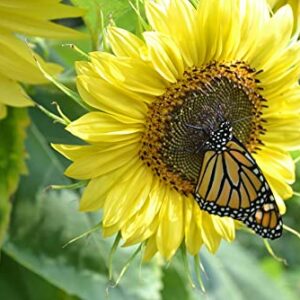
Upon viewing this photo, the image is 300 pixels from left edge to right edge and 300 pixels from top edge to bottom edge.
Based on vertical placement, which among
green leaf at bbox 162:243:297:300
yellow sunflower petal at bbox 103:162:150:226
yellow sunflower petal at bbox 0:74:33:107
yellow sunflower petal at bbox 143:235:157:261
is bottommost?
green leaf at bbox 162:243:297:300

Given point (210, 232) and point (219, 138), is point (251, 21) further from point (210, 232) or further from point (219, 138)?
point (210, 232)

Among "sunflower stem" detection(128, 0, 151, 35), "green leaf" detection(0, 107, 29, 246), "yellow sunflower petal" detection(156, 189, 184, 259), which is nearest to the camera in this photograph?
"sunflower stem" detection(128, 0, 151, 35)

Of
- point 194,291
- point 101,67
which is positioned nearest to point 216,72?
point 101,67

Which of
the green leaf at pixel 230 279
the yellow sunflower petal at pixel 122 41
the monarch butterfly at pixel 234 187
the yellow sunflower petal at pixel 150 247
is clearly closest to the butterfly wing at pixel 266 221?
the monarch butterfly at pixel 234 187

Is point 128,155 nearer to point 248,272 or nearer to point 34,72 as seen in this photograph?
point 34,72

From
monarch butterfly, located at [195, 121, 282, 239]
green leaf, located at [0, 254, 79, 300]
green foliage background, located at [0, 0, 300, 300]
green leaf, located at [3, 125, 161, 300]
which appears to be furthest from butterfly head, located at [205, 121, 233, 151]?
green leaf, located at [0, 254, 79, 300]

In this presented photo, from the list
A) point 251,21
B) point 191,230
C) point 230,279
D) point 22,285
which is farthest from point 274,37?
point 230,279

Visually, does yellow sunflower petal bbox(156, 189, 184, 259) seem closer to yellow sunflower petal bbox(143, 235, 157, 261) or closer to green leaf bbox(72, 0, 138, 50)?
yellow sunflower petal bbox(143, 235, 157, 261)
